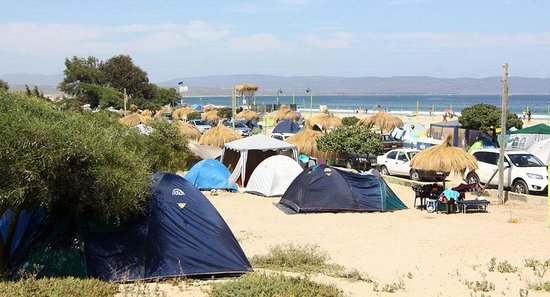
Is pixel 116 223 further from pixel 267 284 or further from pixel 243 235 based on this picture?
pixel 243 235

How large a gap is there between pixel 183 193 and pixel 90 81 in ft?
261

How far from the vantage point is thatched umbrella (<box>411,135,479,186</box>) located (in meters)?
18.5

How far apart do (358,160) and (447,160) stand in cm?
837

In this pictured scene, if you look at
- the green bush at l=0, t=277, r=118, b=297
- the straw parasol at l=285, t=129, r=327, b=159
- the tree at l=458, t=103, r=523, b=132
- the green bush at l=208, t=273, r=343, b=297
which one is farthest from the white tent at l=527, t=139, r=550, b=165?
the green bush at l=0, t=277, r=118, b=297

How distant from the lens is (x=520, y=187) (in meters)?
19.7

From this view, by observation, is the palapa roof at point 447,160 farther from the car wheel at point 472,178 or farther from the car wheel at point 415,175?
the car wheel at point 415,175

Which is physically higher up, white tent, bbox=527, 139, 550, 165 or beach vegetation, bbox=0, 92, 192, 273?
beach vegetation, bbox=0, 92, 192, 273

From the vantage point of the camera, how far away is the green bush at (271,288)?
7.83 meters

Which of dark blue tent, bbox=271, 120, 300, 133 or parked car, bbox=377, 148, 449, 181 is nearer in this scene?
parked car, bbox=377, 148, 449, 181

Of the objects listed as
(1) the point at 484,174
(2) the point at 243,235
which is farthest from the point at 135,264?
(1) the point at 484,174

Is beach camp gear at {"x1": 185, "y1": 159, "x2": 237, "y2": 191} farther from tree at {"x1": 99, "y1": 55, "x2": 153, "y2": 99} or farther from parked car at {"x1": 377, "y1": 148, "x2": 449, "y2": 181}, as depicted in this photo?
tree at {"x1": 99, "y1": 55, "x2": 153, "y2": 99}

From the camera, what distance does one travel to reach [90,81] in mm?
85875

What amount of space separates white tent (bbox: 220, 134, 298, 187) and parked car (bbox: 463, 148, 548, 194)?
6344mm

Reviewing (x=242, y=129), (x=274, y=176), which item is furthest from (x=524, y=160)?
(x=242, y=129)
